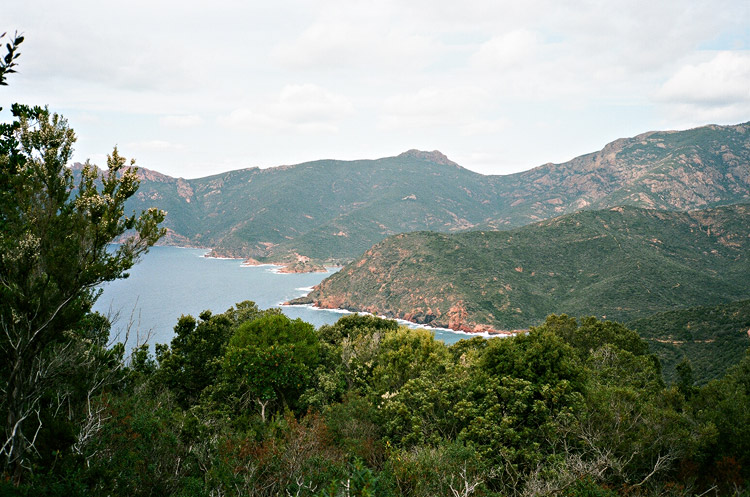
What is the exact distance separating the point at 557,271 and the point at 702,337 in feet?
216

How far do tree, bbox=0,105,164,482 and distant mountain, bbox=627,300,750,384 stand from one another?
53.0m

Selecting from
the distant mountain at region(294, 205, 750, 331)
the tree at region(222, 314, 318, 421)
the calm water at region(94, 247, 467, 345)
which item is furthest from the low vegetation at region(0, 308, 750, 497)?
the distant mountain at region(294, 205, 750, 331)

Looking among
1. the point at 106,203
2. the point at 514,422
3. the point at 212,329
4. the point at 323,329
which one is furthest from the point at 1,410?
the point at 323,329

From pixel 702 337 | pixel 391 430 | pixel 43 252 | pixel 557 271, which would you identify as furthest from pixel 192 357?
pixel 557 271

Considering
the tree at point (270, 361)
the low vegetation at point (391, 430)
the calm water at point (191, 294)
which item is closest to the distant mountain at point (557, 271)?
the calm water at point (191, 294)

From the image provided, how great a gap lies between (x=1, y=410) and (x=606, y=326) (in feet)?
148

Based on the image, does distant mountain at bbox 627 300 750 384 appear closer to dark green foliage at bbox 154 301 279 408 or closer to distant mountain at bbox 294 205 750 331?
distant mountain at bbox 294 205 750 331

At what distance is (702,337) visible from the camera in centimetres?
5359

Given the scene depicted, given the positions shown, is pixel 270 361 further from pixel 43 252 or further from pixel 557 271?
pixel 557 271

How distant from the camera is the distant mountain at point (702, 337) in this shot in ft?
153

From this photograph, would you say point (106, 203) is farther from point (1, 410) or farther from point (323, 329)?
point (323, 329)

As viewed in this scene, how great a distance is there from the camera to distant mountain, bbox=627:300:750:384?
46594 mm

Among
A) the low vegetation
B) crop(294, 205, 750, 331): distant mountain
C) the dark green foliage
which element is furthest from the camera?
crop(294, 205, 750, 331): distant mountain

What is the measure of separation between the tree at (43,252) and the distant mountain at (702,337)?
5296cm
